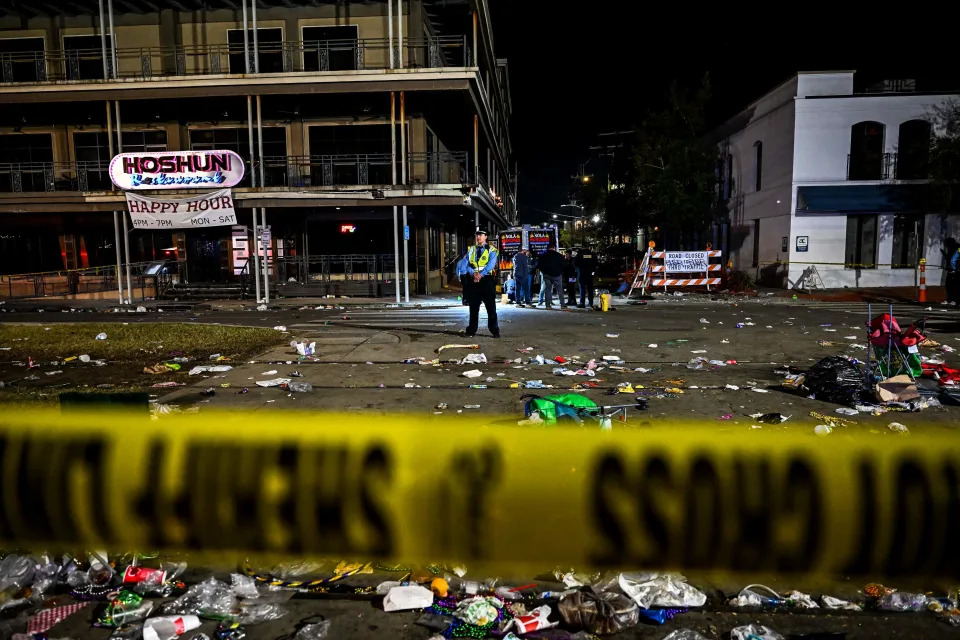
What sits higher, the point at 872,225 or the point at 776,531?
the point at 872,225

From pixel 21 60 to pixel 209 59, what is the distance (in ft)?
23.0

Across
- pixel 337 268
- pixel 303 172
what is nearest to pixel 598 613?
pixel 337 268

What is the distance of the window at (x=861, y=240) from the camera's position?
21.9m

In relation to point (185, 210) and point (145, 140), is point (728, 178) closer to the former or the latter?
point (185, 210)

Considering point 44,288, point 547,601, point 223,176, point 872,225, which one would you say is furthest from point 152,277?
point 872,225

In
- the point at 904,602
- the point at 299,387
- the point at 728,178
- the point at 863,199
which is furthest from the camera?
the point at 728,178

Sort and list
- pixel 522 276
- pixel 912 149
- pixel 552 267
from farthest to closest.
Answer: pixel 912 149 < pixel 522 276 < pixel 552 267

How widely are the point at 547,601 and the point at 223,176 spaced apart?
1847 cm

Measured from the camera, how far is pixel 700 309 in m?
16.0

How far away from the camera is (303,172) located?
22578 millimetres

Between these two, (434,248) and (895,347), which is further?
(434,248)

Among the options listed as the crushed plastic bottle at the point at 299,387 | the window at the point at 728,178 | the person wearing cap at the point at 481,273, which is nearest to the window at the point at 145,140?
the person wearing cap at the point at 481,273

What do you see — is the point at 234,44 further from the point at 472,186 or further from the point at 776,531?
the point at 776,531

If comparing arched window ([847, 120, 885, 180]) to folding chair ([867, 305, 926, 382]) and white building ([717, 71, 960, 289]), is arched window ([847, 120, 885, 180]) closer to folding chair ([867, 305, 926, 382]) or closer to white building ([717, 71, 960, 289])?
white building ([717, 71, 960, 289])
